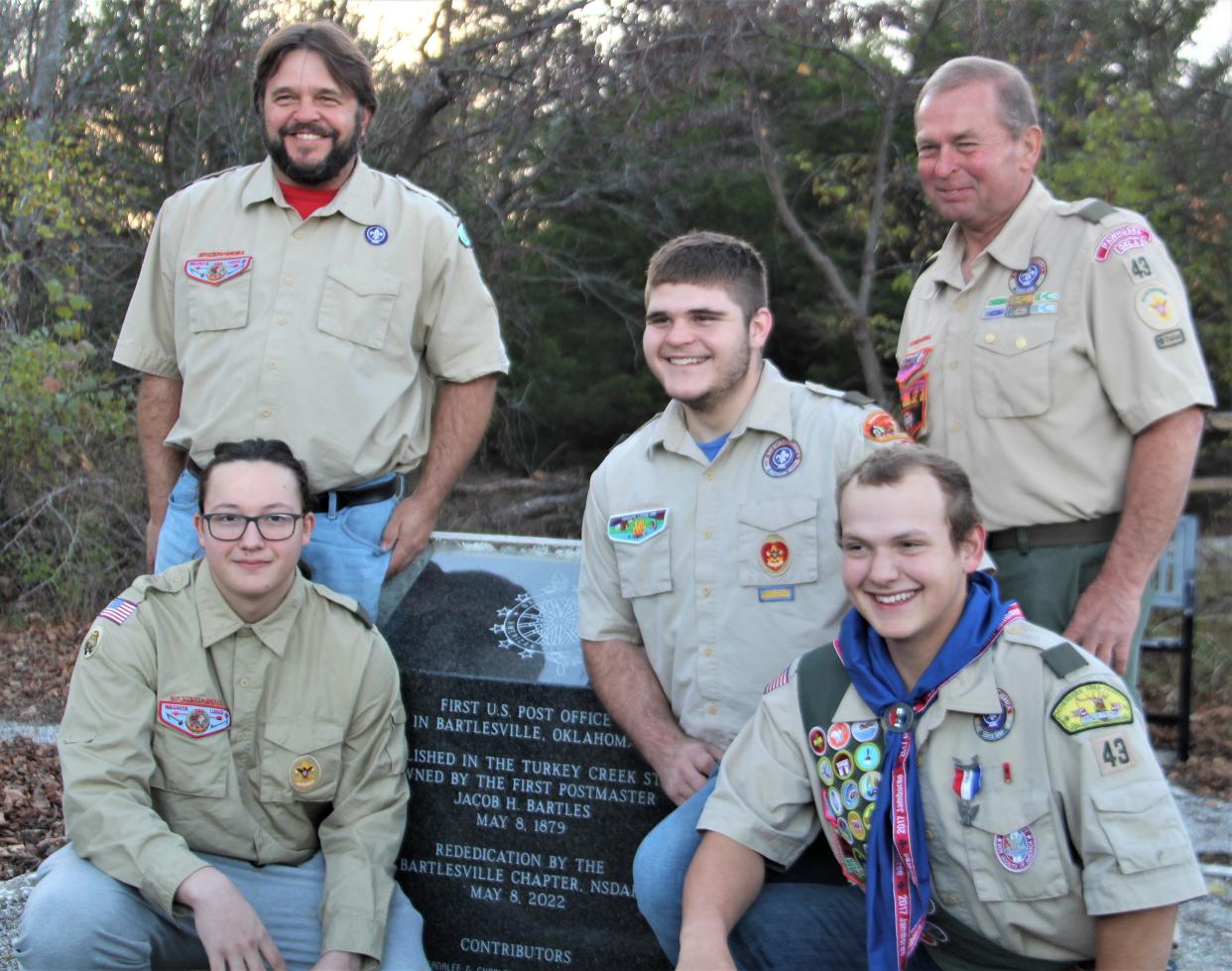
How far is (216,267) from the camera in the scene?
394 cm

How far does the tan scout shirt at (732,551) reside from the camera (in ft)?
11.2

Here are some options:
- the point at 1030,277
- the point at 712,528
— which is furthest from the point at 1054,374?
the point at 712,528

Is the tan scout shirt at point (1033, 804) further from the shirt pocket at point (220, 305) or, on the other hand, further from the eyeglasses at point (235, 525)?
the shirt pocket at point (220, 305)

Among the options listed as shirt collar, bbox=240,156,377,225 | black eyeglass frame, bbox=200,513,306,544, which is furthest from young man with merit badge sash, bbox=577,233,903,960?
shirt collar, bbox=240,156,377,225

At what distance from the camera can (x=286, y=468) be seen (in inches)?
135

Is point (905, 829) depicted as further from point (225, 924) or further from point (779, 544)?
point (225, 924)

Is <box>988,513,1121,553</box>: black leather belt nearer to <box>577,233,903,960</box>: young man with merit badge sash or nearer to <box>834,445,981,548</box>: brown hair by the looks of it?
<box>577,233,903,960</box>: young man with merit badge sash

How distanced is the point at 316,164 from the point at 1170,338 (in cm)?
227

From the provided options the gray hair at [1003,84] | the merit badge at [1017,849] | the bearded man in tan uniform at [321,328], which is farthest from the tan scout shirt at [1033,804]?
the bearded man in tan uniform at [321,328]

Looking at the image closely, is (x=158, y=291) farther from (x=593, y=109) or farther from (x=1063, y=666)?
(x=593, y=109)

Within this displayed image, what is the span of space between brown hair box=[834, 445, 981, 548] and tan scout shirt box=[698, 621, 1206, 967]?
236mm

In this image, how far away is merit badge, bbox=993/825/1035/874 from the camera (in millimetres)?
2688

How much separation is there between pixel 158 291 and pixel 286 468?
100cm

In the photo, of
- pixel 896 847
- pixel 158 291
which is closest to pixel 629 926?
pixel 896 847
